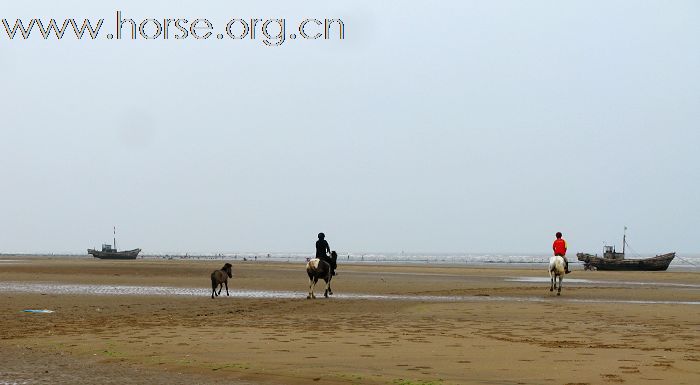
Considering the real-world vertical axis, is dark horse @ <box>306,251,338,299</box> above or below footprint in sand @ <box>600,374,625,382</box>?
above

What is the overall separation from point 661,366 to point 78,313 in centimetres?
1499

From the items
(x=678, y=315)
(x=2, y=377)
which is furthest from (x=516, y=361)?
(x=678, y=315)

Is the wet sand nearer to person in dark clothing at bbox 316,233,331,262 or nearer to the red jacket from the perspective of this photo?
person in dark clothing at bbox 316,233,331,262

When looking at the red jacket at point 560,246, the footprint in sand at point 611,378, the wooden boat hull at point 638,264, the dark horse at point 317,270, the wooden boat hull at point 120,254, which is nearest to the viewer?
the footprint in sand at point 611,378

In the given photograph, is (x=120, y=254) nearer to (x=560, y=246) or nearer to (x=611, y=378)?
(x=560, y=246)

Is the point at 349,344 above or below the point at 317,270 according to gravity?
below

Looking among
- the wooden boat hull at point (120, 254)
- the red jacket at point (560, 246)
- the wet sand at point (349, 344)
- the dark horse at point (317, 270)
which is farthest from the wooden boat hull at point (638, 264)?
the wooden boat hull at point (120, 254)

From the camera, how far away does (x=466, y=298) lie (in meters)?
27.5

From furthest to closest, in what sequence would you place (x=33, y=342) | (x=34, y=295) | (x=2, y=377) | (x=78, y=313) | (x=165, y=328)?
(x=34, y=295), (x=78, y=313), (x=165, y=328), (x=33, y=342), (x=2, y=377)

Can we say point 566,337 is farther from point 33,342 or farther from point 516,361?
point 33,342

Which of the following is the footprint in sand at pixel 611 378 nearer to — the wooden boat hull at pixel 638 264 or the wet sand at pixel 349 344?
the wet sand at pixel 349 344

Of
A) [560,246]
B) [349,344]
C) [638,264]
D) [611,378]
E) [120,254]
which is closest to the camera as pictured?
[611,378]

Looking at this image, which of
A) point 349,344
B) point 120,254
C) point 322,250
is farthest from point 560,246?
point 120,254

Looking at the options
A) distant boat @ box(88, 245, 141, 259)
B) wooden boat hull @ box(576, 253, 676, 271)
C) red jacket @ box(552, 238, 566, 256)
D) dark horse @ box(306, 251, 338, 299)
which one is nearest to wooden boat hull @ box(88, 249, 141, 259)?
distant boat @ box(88, 245, 141, 259)
